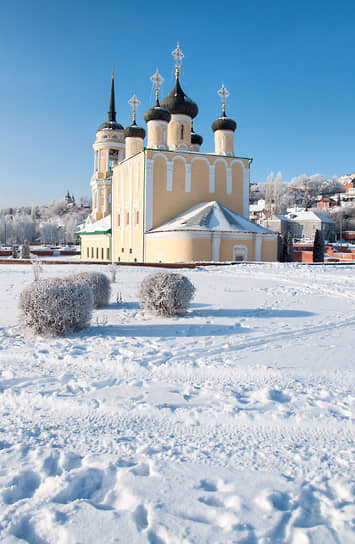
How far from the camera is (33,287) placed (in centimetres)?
607

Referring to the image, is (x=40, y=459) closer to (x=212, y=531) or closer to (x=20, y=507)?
(x=20, y=507)

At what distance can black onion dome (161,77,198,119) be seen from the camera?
98.7ft

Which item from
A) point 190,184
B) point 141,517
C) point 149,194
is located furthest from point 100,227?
point 141,517

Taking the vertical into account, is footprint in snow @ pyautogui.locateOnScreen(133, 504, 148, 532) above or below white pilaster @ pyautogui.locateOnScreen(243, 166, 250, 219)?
below

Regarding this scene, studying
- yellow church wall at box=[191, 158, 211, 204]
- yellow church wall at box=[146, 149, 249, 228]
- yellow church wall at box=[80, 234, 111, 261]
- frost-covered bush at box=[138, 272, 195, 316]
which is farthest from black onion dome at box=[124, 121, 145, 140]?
frost-covered bush at box=[138, 272, 195, 316]

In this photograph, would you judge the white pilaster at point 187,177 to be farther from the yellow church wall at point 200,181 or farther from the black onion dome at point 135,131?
the black onion dome at point 135,131

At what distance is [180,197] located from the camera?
27156mm

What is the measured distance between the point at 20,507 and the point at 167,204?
25.2 metres

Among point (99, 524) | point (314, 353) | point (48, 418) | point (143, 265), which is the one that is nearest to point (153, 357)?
point (48, 418)

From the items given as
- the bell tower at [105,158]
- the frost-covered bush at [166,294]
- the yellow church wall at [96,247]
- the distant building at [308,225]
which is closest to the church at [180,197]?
the yellow church wall at [96,247]

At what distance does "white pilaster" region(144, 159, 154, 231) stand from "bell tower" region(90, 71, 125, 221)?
16518mm

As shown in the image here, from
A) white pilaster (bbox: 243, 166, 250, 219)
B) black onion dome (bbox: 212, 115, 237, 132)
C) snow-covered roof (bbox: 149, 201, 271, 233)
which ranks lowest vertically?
snow-covered roof (bbox: 149, 201, 271, 233)

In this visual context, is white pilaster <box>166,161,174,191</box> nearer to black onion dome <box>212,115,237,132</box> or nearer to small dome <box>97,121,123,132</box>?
black onion dome <box>212,115,237,132</box>

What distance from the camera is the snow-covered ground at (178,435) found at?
2.24 meters
